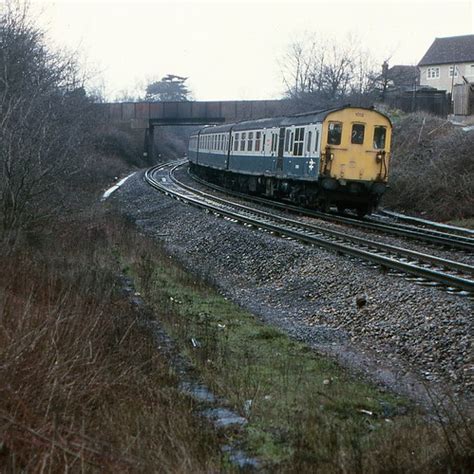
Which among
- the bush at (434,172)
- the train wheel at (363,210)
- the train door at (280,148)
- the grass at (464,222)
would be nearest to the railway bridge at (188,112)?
the bush at (434,172)

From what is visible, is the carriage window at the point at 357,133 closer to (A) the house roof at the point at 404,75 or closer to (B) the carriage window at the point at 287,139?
(B) the carriage window at the point at 287,139

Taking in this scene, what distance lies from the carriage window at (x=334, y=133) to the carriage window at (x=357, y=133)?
48 centimetres

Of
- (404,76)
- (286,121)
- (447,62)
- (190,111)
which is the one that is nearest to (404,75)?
(404,76)

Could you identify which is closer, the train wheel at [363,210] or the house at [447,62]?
the train wheel at [363,210]

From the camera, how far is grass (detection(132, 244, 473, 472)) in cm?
529

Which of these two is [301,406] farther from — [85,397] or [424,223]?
[424,223]

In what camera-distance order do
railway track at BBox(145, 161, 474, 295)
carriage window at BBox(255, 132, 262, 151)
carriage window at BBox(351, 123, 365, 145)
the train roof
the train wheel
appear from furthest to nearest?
carriage window at BBox(255, 132, 262, 151), the train wheel, carriage window at BBox(351, 123, 365, 145), the train roof, railway track at BBox(145, 161, 474, 295)

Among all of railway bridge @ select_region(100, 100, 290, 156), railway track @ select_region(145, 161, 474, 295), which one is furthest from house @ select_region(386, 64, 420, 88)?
railway track @ select_region(145, 161, 474, 295)


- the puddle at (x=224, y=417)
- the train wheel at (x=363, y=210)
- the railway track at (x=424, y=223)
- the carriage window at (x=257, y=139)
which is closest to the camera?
the puddle at (x=224, y=417)

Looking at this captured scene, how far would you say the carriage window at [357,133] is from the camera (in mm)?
21672

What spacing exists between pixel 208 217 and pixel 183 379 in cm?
1416

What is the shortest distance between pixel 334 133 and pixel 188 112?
Result: 1742 inches

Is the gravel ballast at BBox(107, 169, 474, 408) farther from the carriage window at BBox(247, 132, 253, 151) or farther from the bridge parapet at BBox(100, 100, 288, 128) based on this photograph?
the bridge parapet at BBox(100, 100, 288, 128)

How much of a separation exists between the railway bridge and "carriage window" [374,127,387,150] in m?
38.1
